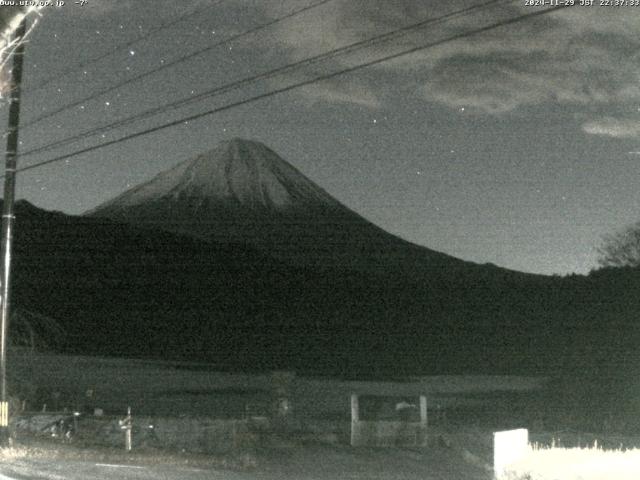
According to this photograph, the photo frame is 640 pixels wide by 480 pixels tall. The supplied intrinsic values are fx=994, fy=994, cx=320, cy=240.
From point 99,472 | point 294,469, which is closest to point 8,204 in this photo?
point 99,472

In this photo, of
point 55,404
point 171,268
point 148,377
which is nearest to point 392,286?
point 171,268

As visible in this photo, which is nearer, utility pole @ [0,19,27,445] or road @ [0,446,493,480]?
road @ [0,446,493,480]

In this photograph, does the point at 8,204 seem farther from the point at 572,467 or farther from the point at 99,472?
the point at 572,467

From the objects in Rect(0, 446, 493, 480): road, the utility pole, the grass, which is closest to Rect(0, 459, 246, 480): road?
Rect(0, 446, 493, 480): road

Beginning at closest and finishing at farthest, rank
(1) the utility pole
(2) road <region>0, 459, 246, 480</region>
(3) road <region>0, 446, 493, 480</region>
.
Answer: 1. (2) road <region>0, 459, 246, 480</region>
2. (3) road <region>0, 446, 493, 480</region>
3. (1) the utility pole

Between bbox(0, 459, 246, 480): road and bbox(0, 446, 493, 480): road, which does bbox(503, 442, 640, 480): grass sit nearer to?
bbox(0, 446, 493, 480): road

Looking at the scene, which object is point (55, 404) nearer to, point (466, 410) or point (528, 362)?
point (466, 410)

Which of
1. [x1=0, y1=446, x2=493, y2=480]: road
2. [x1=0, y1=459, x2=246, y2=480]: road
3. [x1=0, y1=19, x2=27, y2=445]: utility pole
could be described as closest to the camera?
[x1=0, y1=459, x2=246, y2=480]: road

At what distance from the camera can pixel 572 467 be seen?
14.2 m

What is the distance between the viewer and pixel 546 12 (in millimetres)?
10977

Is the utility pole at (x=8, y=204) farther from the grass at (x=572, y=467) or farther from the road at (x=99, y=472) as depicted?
the grass at (x=572, y=467)

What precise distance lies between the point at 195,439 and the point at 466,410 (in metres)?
23.0

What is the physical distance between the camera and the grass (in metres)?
13.6

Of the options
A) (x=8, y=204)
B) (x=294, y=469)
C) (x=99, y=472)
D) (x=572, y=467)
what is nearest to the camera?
(x=99, y=472)
